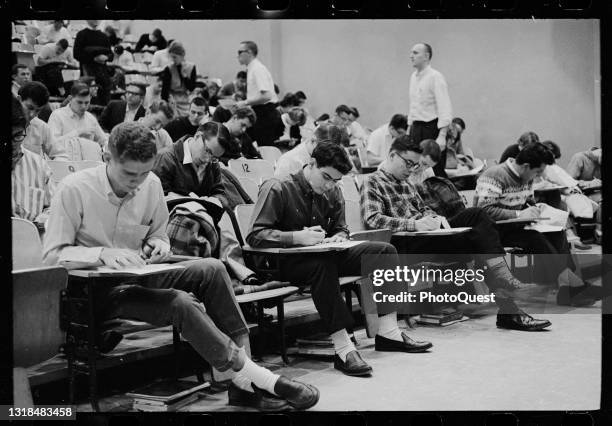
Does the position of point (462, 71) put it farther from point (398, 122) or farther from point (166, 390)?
point (166, 390)

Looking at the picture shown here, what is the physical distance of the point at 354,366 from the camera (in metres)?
3.65

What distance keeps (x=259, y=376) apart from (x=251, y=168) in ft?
9.76

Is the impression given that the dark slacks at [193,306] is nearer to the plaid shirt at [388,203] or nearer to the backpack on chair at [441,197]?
the plaid shirt at [388,203]

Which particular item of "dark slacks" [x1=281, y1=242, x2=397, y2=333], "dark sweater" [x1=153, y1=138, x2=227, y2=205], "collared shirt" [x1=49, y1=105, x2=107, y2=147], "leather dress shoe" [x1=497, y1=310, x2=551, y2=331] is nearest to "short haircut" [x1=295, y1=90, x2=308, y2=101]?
"collared shirt" [x1=49, y1=105, x2=107, y2=147]

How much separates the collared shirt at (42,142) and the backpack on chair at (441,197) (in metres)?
2.59

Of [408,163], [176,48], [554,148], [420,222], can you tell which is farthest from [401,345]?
[176,48]

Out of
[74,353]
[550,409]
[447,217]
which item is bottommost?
[550,409]

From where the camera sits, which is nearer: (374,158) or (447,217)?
(447,217)

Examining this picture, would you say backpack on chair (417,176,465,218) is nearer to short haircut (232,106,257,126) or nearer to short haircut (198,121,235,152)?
short haircut (232,106,257,126)

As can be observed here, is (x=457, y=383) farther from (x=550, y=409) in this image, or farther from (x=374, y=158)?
(x=374, y=158)

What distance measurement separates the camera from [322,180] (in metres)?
3.94
